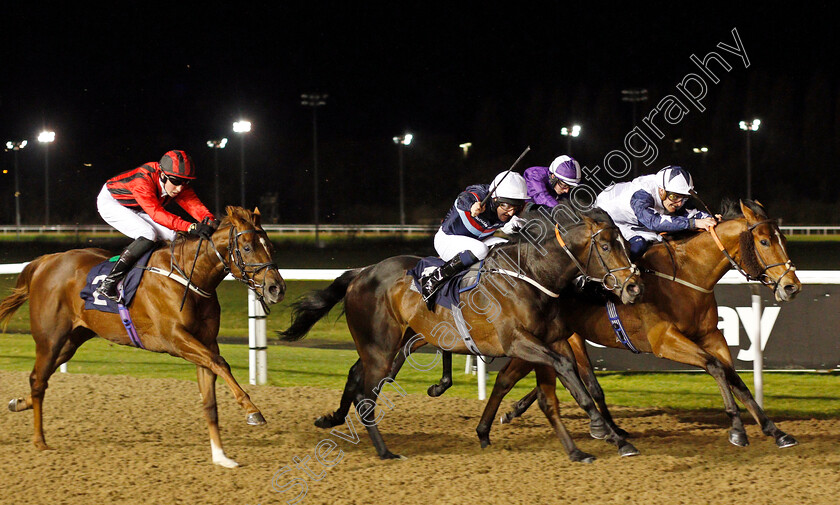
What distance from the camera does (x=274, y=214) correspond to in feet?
140

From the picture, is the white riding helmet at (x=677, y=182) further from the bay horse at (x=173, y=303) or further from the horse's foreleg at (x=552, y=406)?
the bay horse at (x=173, y=303)

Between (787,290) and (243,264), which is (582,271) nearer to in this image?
(787,290)

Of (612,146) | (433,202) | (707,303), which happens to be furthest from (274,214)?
(707,303)

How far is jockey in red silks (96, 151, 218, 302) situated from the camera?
5035mm

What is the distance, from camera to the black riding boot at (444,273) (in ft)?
16.1

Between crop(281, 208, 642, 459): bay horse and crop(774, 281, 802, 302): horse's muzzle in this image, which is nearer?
crop(281, 208, 642, 459): bay horse

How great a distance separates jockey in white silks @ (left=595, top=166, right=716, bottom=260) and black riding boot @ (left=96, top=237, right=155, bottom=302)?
298cm

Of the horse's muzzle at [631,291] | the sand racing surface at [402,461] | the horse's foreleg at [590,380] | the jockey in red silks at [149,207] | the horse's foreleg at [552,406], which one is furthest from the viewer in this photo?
the horse's foreleg at [590,380]

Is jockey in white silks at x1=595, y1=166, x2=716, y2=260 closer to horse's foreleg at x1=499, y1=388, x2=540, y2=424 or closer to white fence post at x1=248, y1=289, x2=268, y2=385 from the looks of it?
horse's foreleg at x1=499, y1=388, x2=540, y2=424

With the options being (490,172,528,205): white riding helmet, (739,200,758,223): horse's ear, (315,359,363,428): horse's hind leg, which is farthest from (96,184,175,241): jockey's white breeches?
(739,200,758,223): horse's ear

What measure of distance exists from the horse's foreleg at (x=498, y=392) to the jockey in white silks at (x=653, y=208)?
104 centimetres

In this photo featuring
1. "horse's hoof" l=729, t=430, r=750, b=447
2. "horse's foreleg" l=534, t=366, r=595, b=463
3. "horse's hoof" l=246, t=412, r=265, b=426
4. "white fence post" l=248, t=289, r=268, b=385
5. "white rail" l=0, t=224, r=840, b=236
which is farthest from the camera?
"white rail" l=0, t=224, r=840, b=236

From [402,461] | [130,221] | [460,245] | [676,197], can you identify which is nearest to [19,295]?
[130,221]

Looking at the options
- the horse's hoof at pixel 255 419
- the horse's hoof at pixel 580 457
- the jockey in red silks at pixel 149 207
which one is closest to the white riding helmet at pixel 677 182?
the horse's hoof at pixel 580 457
